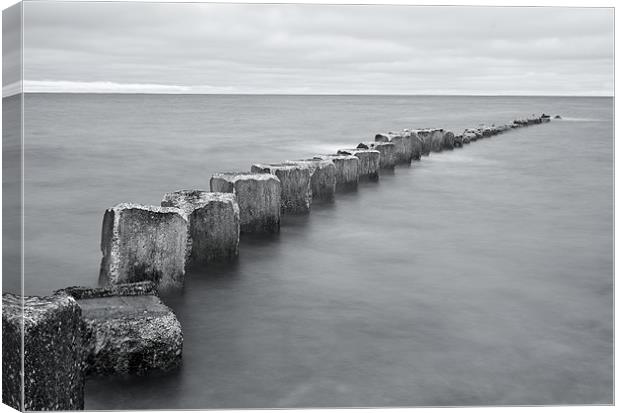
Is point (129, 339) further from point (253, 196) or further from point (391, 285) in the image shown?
point (253, 196)

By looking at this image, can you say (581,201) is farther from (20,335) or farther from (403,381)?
(20,335)

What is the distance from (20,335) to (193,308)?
1.82 meters

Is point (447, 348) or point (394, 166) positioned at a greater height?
point (394, 166)

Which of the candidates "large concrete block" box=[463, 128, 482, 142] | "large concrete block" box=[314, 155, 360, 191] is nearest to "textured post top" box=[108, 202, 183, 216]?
"large concrete block" box=[314, 155, 360, 191]

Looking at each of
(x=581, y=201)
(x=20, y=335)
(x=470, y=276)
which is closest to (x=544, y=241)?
(x=581, y=201)

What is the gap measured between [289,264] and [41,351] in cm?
292

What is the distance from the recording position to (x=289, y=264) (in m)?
5.81

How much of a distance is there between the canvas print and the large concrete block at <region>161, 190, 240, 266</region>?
0.01m

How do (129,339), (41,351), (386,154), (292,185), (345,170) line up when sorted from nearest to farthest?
1. (41,351)
2. (129,339)
3. (292,185)
4. (345,170)
5. (386,154)

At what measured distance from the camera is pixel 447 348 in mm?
4223

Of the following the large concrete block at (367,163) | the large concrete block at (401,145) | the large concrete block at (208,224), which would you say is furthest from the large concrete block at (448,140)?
the large concrete block at (208,224)

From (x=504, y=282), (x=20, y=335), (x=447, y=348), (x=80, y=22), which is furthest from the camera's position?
(x=504, y=282)

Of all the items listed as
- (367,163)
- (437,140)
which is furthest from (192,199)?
(437,140)

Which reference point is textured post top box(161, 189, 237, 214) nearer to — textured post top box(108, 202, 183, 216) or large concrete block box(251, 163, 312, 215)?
textured post top box(108, 202, 183, 216)
